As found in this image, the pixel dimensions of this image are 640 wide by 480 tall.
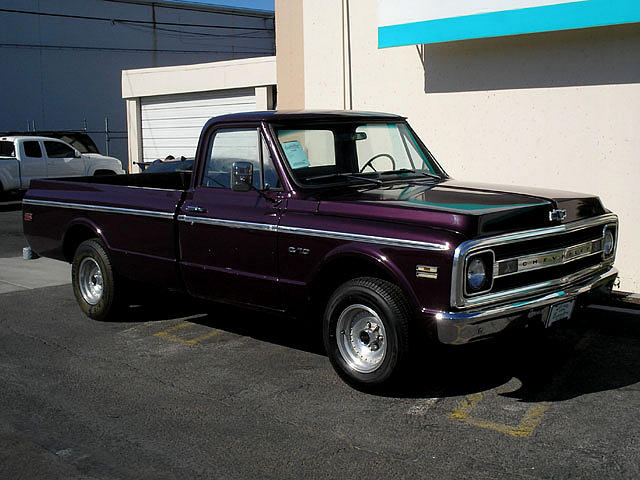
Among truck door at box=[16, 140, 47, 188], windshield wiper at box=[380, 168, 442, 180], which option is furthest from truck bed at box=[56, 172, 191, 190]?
truck door at box=[16, 140, 47, 188]

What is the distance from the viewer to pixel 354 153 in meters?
6.60

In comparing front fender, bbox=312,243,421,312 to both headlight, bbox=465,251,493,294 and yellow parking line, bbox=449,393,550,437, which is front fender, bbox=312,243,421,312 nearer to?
headlight, bbox=465,251,493,294

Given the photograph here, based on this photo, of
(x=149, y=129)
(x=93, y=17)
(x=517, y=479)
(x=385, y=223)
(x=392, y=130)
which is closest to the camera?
(x=517, y=479)

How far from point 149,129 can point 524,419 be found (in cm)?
1877

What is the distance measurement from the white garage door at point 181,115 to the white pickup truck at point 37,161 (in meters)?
1.73

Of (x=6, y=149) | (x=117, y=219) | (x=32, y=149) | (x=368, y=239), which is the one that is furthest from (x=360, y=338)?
(x=6, y=149)

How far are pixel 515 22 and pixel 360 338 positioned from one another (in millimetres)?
4761

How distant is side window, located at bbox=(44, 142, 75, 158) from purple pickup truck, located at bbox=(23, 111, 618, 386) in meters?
15.3

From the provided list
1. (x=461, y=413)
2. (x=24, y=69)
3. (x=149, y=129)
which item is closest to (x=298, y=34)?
(x=461, y=413)

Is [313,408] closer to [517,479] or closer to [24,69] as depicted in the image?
[517,479]

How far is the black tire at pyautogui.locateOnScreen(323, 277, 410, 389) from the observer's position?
525cm

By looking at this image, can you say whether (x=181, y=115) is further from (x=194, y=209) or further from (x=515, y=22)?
(x=194, y=209)

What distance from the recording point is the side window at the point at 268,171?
620cm

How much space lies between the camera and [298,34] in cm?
1152
